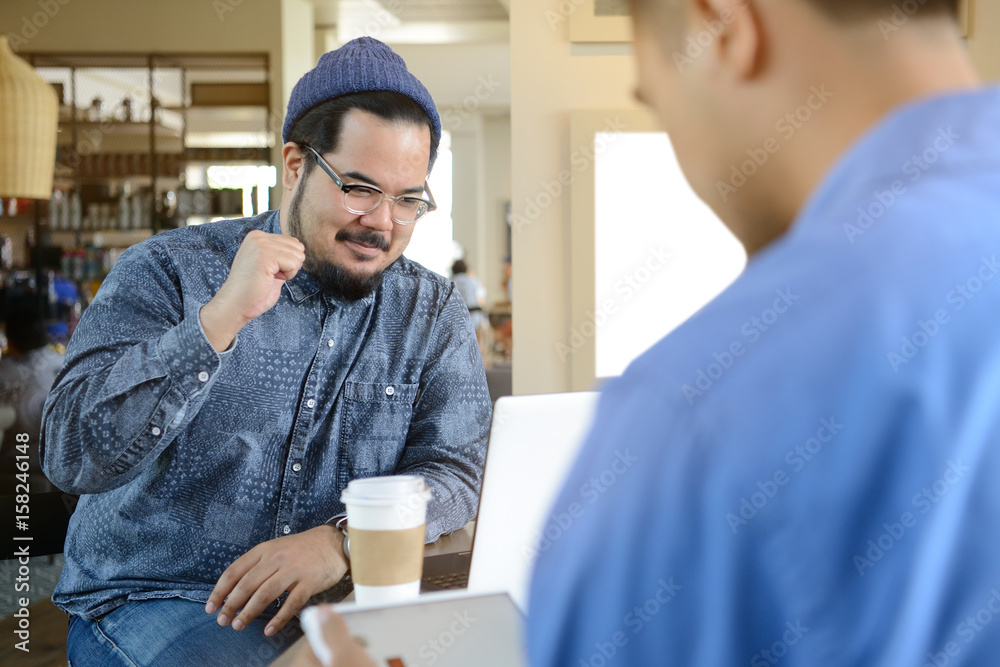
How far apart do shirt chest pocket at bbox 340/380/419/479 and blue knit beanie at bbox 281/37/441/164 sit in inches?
21.2

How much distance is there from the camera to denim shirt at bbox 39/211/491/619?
4.16ft

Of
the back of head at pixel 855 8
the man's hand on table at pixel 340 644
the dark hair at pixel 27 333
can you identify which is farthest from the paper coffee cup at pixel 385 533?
the dark hair at pixel 27 333

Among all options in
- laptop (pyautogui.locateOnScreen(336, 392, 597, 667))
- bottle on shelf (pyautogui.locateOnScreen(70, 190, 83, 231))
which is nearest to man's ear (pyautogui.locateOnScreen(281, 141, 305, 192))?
laptop (pyautogui.locateOnScreen(336, 392, 597, 667))

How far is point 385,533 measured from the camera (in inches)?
32.5

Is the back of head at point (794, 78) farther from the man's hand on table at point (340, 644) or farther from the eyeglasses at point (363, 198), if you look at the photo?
the eyeglasses at point (363, 198)

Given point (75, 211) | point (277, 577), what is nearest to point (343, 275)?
point (277, 577)

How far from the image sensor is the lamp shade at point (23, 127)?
2.88m

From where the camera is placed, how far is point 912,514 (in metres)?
0.34

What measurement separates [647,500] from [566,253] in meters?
2.19

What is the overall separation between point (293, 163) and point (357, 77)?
0.71 ft

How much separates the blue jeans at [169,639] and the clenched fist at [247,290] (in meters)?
0.41

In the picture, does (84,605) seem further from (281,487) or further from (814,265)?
(814,265)

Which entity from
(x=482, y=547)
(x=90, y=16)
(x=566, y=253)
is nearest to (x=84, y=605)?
(x=482, y=547)

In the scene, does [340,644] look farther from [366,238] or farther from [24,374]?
[24,374]
